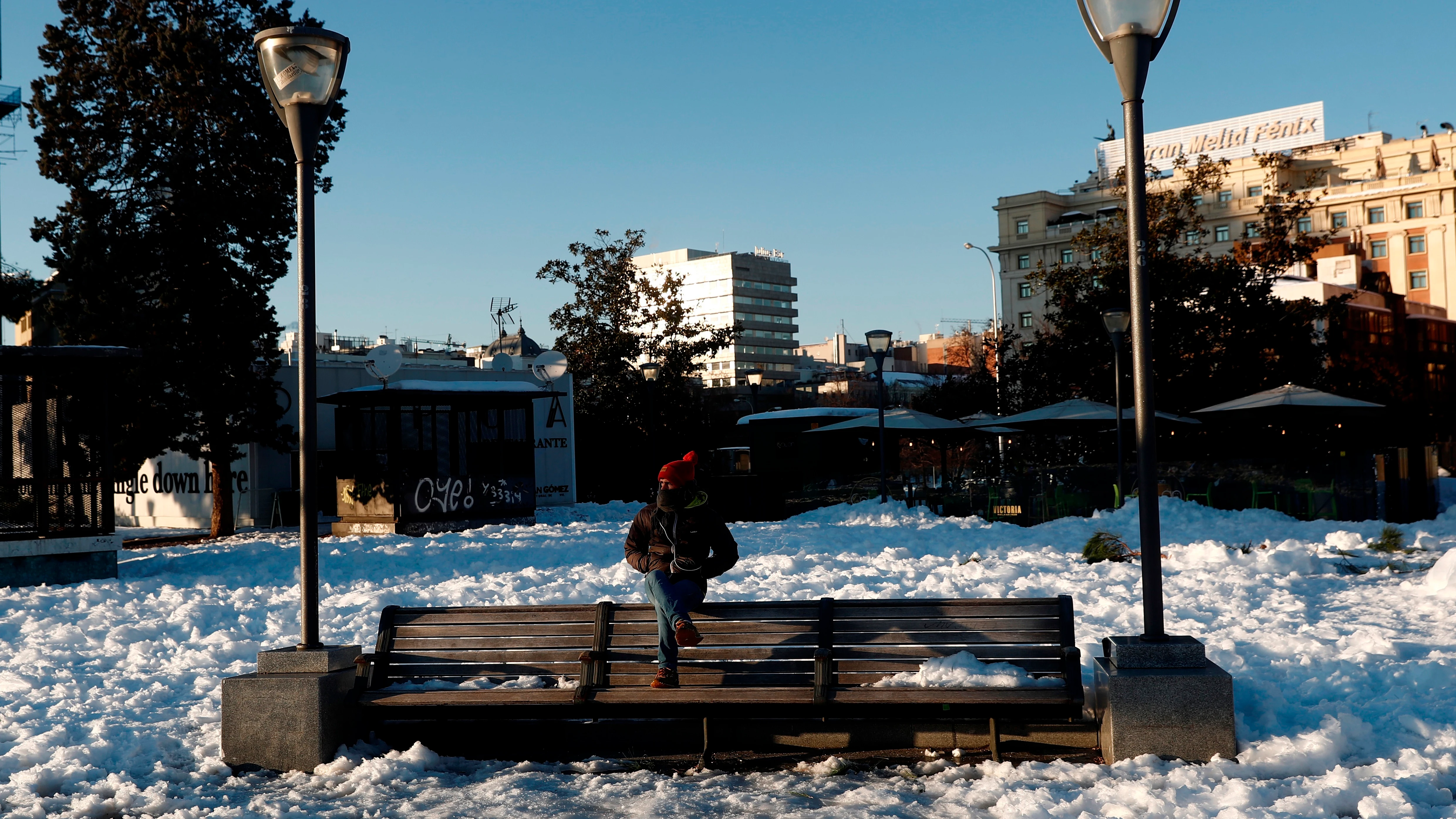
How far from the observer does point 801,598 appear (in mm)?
12266

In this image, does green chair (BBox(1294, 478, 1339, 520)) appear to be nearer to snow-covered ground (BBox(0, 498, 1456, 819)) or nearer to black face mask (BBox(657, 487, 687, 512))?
snow-covered ground (BBox(0, 498, 1456, 819))

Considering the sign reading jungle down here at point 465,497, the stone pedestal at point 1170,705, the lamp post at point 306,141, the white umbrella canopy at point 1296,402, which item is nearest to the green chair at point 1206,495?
the white umbrella canopy at point 1296,402

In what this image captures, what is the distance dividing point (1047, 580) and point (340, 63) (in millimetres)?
8852

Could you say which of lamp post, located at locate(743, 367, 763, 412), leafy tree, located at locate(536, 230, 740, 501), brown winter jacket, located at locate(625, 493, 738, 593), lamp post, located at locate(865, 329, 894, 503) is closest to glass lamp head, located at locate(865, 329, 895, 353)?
lamp post, located at locate(865, 329, 894, 503)

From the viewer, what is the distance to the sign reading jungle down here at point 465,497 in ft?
76.7

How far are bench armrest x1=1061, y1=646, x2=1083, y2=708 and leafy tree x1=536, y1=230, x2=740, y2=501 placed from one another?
31.1 metres

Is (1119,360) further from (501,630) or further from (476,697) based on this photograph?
(476,697)

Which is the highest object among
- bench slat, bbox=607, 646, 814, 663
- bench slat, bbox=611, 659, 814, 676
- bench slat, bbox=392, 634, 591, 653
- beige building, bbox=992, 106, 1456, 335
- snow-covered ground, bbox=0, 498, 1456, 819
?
beige building, bbox=992, 106, 1456, 335

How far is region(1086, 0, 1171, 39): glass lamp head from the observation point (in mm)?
6500

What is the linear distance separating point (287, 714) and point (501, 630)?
1320 mm

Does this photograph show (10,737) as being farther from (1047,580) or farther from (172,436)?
(172,436)

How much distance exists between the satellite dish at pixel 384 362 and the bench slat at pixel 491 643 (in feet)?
55.8

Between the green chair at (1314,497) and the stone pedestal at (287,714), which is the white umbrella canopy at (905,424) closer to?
the green chair at (1314,497)

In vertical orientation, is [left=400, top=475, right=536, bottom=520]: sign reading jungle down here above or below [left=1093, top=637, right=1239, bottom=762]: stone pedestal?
above
